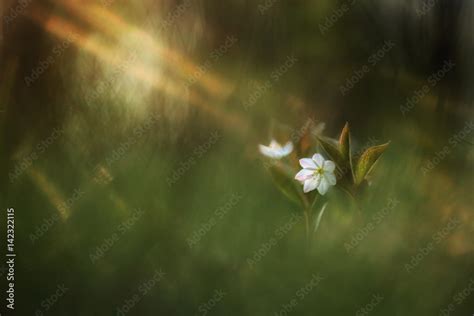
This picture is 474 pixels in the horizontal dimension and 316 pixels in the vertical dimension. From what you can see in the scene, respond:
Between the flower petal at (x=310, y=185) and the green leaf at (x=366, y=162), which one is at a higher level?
the green leaf at (x=366, y=162)

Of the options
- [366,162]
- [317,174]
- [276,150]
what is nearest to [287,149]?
[276,150]

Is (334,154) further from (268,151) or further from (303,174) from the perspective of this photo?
(268,151)

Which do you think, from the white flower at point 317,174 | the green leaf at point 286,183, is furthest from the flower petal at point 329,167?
the green leaf at point 286,183

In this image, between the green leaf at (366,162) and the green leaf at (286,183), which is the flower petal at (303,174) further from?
the green leaf at (366,162)

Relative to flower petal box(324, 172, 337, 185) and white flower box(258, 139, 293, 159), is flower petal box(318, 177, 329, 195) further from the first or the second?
white flower box(258, 139, 293, 159)

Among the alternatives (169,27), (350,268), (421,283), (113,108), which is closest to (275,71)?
(169,27)

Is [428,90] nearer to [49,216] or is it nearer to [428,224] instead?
[428,224]

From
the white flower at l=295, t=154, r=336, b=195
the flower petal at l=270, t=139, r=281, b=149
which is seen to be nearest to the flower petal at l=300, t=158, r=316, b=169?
the white flower at l=295, t=154, r=336, b=195

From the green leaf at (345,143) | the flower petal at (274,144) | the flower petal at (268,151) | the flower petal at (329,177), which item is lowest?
the flower petal at (268,151)
